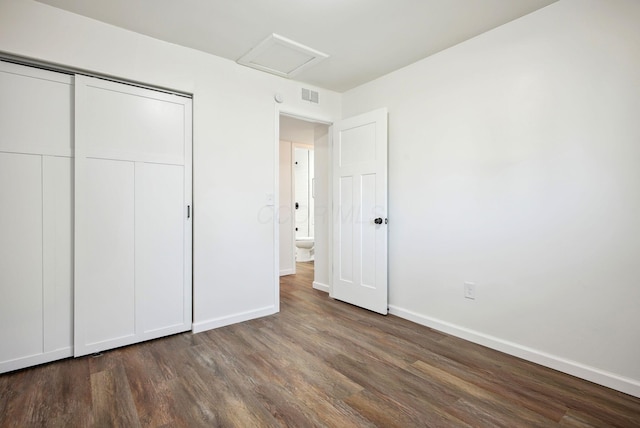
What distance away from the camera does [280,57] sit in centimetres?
283

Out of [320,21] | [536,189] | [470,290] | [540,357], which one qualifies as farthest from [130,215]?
[540,357]

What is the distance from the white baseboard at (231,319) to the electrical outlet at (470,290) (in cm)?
182

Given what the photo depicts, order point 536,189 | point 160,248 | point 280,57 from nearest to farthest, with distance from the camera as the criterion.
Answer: point 536,189, point 160,248, point 280,57


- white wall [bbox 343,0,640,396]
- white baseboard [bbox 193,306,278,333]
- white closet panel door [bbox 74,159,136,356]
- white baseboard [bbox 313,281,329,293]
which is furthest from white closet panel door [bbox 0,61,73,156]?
white baseboard [bbox 313,281,329,293]

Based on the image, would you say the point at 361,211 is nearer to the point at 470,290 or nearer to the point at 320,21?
the point at 470,290

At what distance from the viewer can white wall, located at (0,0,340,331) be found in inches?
89.9

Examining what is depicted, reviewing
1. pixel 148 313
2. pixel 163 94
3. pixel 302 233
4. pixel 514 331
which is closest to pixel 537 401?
pixel 514 331

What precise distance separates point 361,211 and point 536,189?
1.62 m

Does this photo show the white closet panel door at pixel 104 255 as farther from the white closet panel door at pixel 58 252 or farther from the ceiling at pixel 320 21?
the ceiling at pixel 320 21

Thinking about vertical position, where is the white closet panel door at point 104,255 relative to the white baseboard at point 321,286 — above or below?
above

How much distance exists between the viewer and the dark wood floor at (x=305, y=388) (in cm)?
161

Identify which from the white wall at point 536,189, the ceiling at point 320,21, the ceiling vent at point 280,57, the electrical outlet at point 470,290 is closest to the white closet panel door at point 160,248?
the ceiling at point 320,21

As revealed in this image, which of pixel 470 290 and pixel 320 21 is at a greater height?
pixel 320 21

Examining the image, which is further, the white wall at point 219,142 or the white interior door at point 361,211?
the white interior door at point 361,211
